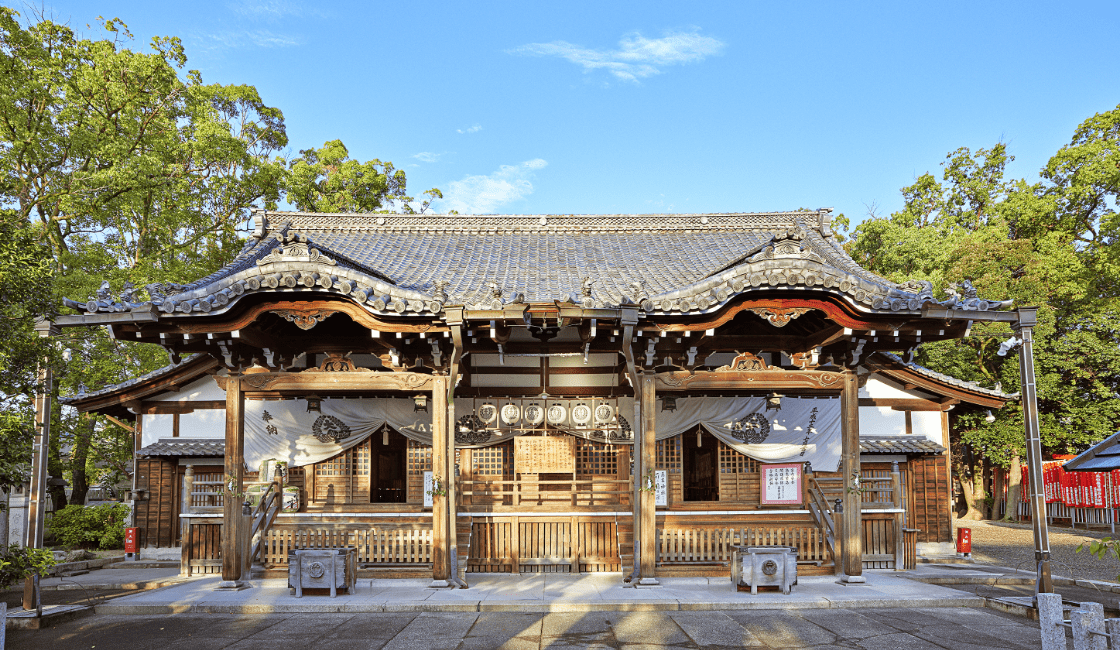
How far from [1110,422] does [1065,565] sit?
1045cm

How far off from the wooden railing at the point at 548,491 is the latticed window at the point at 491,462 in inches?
10.9

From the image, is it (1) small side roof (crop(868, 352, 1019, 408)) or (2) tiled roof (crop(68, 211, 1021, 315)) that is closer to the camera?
(2) tiled roof (crop(68, 211, 1021, 315))

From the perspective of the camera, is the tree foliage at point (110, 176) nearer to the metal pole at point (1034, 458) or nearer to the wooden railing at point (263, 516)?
the wooden railing at point (263, 516)

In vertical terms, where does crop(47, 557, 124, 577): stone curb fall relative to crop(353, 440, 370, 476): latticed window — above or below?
below

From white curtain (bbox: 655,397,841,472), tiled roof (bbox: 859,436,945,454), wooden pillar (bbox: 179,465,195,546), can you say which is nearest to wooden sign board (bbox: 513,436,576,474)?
white curtain (bbox: 655,397,841,472)

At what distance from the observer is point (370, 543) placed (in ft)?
38.0

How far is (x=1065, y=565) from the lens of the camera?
15.2m

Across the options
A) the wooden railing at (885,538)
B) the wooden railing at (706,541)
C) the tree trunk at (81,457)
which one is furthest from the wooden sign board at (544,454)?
the tree trunk at (81,457)

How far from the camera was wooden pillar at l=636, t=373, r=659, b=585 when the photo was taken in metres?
11.2

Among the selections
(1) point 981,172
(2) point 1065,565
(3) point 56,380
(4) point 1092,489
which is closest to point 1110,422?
(4) point 1092,489

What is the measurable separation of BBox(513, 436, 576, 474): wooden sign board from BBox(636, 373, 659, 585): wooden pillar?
3241mm

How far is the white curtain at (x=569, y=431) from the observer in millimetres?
13750

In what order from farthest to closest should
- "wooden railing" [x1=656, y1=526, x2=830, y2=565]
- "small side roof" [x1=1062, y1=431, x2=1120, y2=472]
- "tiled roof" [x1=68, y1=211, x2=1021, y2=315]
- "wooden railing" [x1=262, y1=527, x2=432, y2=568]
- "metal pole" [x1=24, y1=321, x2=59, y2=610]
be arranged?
"wooden railing" [x1=656, y1=526, x2=830, y2=565], "wooden railing" [x1=262, y1=527, x2=432, y2=568], "tiled roof" [x1=68, y1=211, x2=1021, y2=315], "metal pole" [x1=24, y1=321, x2=59, y2=610], "small side roof" [x1=1062, y1=431, x2=1120, y2=472]

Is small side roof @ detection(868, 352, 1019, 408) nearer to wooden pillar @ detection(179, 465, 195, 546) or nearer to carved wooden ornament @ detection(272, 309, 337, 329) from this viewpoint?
carved wooden ornament @ detection(272, 309, 337, 329)
